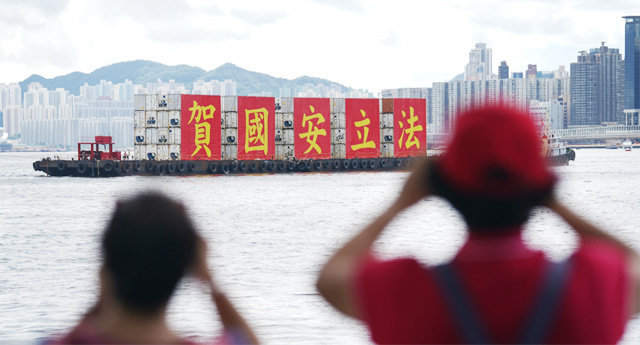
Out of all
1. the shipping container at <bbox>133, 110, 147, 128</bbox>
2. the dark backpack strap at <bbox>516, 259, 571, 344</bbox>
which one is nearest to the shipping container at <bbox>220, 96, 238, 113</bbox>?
the shipping container at <bbox>133, 110, 147, 128</bbox>

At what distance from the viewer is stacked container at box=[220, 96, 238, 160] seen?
56594 mm

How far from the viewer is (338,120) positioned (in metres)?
60.2

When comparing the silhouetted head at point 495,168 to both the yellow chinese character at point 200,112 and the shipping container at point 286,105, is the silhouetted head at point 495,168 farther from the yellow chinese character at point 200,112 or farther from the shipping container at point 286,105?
the shipping container at point 286,105

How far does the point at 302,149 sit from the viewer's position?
59.8 m

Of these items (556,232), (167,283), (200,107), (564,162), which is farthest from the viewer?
(564,162)

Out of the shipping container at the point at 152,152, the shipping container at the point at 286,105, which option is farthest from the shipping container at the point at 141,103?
the shipping container at the point at 286,105

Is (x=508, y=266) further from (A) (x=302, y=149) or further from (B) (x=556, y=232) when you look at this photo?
(A) (x=302, y=149)

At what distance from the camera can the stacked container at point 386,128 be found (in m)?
61.2

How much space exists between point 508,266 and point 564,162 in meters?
77.5

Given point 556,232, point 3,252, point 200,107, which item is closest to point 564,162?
point 200,107

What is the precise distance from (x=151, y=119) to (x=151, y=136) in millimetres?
1026

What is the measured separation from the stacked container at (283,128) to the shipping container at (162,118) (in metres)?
7.49

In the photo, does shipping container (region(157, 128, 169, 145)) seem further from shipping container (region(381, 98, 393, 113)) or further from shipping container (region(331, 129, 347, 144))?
shipping container (region(381, 98, 393, 113))

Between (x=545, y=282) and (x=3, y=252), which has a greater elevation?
(x=545, y=282)
